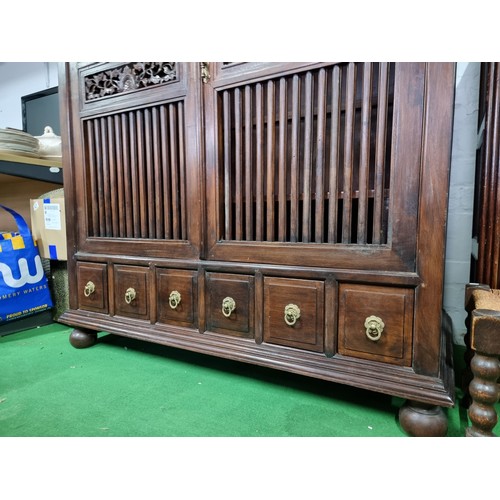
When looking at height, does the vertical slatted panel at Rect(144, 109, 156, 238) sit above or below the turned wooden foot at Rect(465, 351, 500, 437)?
above

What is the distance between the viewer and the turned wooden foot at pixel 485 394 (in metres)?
0.55

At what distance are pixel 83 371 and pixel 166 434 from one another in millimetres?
451

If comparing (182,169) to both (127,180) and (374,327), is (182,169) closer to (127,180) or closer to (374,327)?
(127,180)

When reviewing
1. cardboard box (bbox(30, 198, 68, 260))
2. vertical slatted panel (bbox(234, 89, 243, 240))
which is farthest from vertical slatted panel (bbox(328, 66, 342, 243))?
cardboard box (bbox(30, 198, 68, 260))

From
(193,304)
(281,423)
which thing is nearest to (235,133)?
(193,304)

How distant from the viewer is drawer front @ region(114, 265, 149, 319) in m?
0.98

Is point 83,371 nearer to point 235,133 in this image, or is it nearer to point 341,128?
point 235,133

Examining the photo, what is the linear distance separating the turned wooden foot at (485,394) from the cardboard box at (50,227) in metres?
1.41

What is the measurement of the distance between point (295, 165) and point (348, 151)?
0.41ft

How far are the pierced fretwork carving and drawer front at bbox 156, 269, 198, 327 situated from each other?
563 mm

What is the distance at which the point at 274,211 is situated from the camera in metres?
0.81

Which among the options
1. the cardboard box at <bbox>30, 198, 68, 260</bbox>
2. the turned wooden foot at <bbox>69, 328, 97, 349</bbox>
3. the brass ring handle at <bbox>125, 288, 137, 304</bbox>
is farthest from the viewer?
the cardboard box at <bbox>30, 198, 68, 260</bbox>

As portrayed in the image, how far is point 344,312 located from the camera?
703mm

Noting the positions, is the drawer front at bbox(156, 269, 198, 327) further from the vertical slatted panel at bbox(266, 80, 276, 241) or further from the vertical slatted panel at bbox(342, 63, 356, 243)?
the vertical slatted panel at bbox(342, 63, 356, 243)
